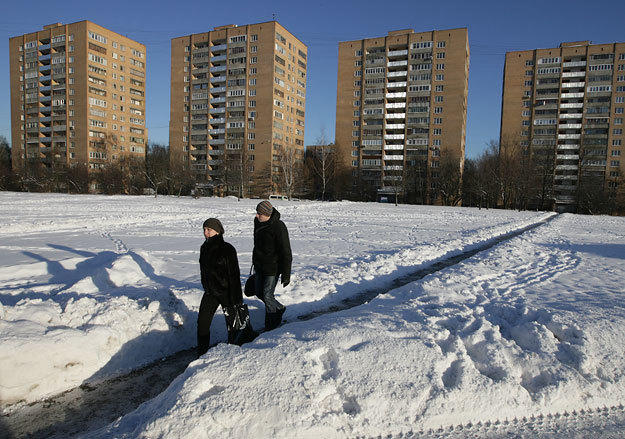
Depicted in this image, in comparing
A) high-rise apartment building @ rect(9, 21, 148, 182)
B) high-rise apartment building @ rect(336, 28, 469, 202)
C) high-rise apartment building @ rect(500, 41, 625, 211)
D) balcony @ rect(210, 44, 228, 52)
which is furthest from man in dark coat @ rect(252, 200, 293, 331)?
balcony @ rect(210, 44, 228, 52)

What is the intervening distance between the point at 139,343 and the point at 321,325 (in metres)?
2.07

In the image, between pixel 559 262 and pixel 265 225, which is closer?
pixel 265 225

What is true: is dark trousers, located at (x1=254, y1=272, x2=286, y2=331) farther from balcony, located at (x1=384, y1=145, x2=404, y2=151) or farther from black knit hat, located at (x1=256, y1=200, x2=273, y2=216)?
balcony, located at (x1=384, y1=145, x2=404, y2=151)

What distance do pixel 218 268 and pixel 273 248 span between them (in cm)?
86

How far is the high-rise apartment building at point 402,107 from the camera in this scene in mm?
70875

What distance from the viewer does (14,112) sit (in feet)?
291

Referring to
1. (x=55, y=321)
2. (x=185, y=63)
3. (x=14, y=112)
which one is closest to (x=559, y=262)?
(x=55, y=321)

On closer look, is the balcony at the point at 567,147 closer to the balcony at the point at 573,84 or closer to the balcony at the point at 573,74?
the balcony at the point at 573,84

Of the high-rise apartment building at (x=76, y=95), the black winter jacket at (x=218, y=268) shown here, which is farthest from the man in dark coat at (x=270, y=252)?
the high-rise apartment building at (x=76, y=95)

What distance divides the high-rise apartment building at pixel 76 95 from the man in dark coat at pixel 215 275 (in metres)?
83.6

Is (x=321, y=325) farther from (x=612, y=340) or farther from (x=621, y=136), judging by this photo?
(x=621, y=136)

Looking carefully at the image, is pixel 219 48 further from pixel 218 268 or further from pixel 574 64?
pixel 218 268

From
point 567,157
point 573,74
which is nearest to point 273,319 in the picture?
point 567,157

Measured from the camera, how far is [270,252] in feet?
15.3
